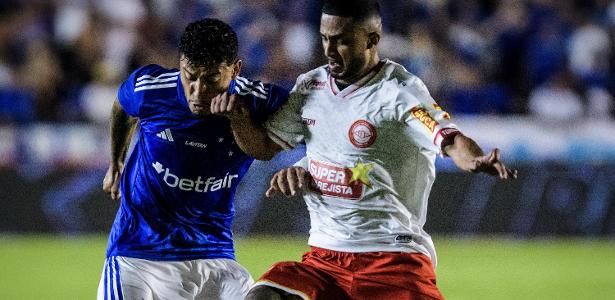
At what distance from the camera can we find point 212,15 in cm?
1320

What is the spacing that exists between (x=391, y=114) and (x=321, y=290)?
0.89 meters

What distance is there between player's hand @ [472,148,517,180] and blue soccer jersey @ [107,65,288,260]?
4.65 ft

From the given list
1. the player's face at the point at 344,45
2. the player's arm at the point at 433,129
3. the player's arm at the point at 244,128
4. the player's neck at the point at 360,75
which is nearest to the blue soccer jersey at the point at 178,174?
the player's arm at the point at 244,128

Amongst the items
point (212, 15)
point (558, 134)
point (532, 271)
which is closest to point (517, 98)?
point (558, 134)

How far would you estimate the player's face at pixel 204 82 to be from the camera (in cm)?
512

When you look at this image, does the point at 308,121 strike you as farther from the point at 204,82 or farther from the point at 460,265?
the point at 460,265

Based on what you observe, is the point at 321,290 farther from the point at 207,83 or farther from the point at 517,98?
the point at 517,98

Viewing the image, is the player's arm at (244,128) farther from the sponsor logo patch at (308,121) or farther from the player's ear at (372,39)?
the player's ear at (372,39)

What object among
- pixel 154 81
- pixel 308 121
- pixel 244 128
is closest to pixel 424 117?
pixel 308 121

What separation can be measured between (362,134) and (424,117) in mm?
329

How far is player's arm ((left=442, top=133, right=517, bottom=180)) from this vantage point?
13.5 feet

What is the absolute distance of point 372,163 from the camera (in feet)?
16.4

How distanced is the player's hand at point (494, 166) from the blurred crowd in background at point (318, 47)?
26.1 ft

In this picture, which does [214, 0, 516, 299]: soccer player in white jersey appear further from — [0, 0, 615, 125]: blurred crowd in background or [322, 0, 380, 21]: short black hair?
[0, 0, 615, 125]: blurred crowd in background
